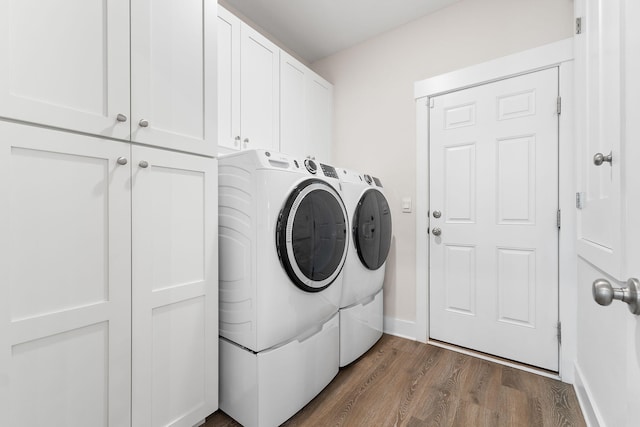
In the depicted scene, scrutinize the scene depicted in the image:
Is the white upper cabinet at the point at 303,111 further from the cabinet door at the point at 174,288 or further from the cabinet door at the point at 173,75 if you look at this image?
the cabinet door at the point at 174,288

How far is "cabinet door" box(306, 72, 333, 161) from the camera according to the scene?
255 centimetres

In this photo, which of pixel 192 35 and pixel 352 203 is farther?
pixel 352 203

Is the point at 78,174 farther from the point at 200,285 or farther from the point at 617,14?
the point at 617,14

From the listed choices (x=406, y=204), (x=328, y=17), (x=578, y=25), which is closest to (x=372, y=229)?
(x=406, y=204)

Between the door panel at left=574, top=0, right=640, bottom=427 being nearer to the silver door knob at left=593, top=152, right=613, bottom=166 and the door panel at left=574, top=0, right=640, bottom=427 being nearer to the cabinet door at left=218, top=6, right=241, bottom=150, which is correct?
the silver door knob at left=593, top=152, right=613, bottom=166

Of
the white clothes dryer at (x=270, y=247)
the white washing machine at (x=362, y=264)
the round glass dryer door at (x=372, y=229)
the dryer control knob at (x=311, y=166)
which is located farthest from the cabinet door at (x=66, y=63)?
the round glass dryer door at (x=372, y=229)

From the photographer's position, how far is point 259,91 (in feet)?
6.66

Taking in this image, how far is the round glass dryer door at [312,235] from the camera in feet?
4.46

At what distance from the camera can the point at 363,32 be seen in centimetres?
253

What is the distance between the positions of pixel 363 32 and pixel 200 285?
2.48m

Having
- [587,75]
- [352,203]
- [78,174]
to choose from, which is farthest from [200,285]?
[587,75]

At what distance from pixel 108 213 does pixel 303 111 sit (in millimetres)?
1791

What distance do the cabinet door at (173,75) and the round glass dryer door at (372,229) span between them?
1.06 m

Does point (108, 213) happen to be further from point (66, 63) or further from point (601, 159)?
point (601, 159)
